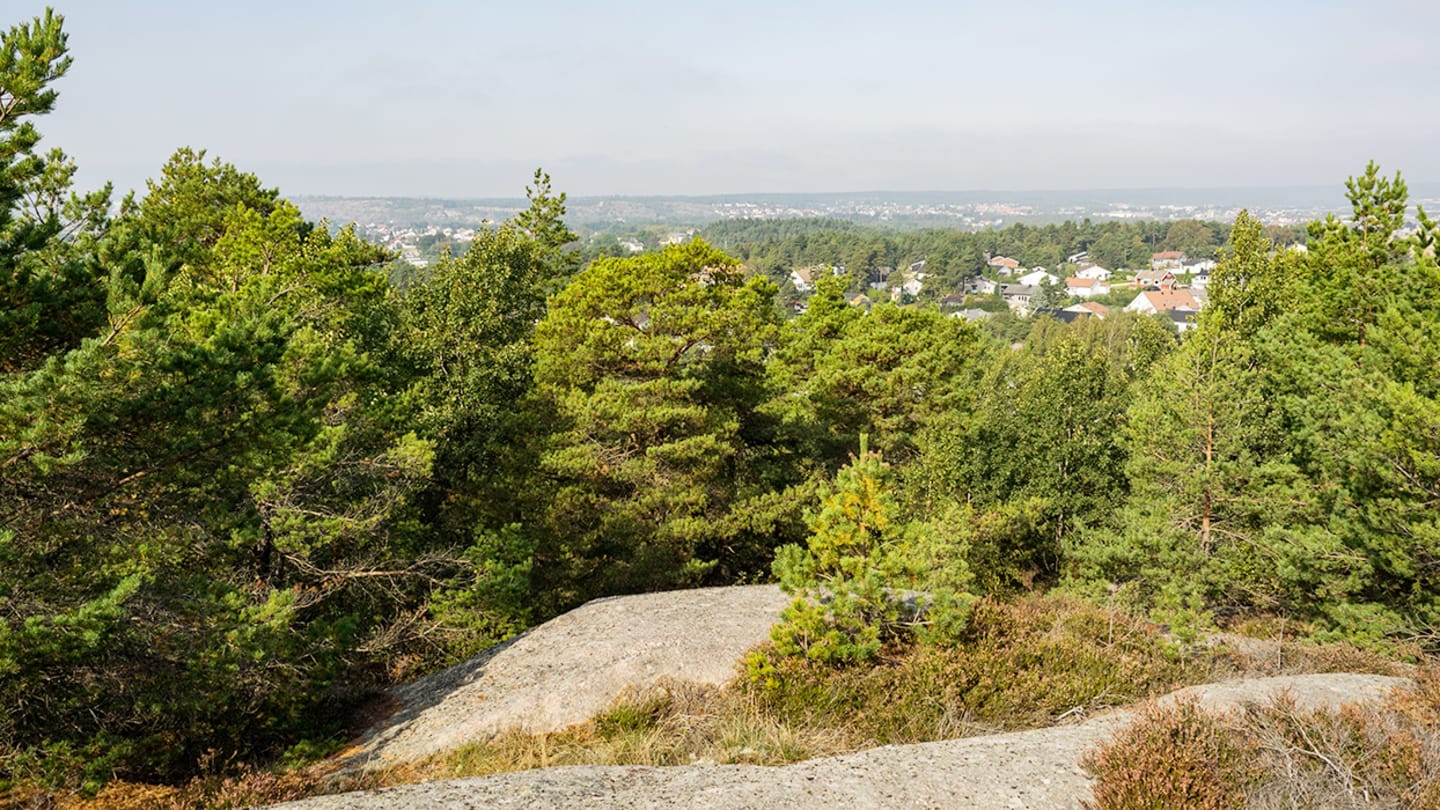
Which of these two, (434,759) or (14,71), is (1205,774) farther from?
(14,71)

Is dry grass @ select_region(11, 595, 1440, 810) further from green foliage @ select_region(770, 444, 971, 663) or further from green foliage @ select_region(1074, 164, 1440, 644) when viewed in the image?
green foliage @ select_region(1074, 164, 1440, 644)

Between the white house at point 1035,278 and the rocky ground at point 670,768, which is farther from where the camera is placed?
the white house at point 1035,278

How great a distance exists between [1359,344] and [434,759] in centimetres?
1852

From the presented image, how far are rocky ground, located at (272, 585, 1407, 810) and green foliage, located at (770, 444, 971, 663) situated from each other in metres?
1.59

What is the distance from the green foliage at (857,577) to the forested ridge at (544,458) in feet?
0.18

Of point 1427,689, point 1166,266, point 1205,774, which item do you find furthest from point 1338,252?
point 1166,266

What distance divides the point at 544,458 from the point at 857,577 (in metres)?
8.66

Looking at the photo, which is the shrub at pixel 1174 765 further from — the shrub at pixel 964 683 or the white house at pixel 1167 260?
the white house at pixel 1167 260

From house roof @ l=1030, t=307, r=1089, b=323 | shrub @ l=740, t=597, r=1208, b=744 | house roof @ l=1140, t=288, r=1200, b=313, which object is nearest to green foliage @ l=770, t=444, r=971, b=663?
shrub @ l=740, t=597, r=1208, b=744

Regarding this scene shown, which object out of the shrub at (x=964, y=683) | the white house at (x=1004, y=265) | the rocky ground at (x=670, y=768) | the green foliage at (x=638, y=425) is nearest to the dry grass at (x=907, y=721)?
the shrub at (x=964, y=683)

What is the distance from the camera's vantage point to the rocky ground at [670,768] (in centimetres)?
577

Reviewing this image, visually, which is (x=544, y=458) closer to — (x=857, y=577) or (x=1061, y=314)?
(x=857, y=577)

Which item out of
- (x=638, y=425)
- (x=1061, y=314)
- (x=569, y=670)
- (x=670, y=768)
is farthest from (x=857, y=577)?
(x=1061, y=314)

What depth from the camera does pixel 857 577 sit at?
8.60 meters
